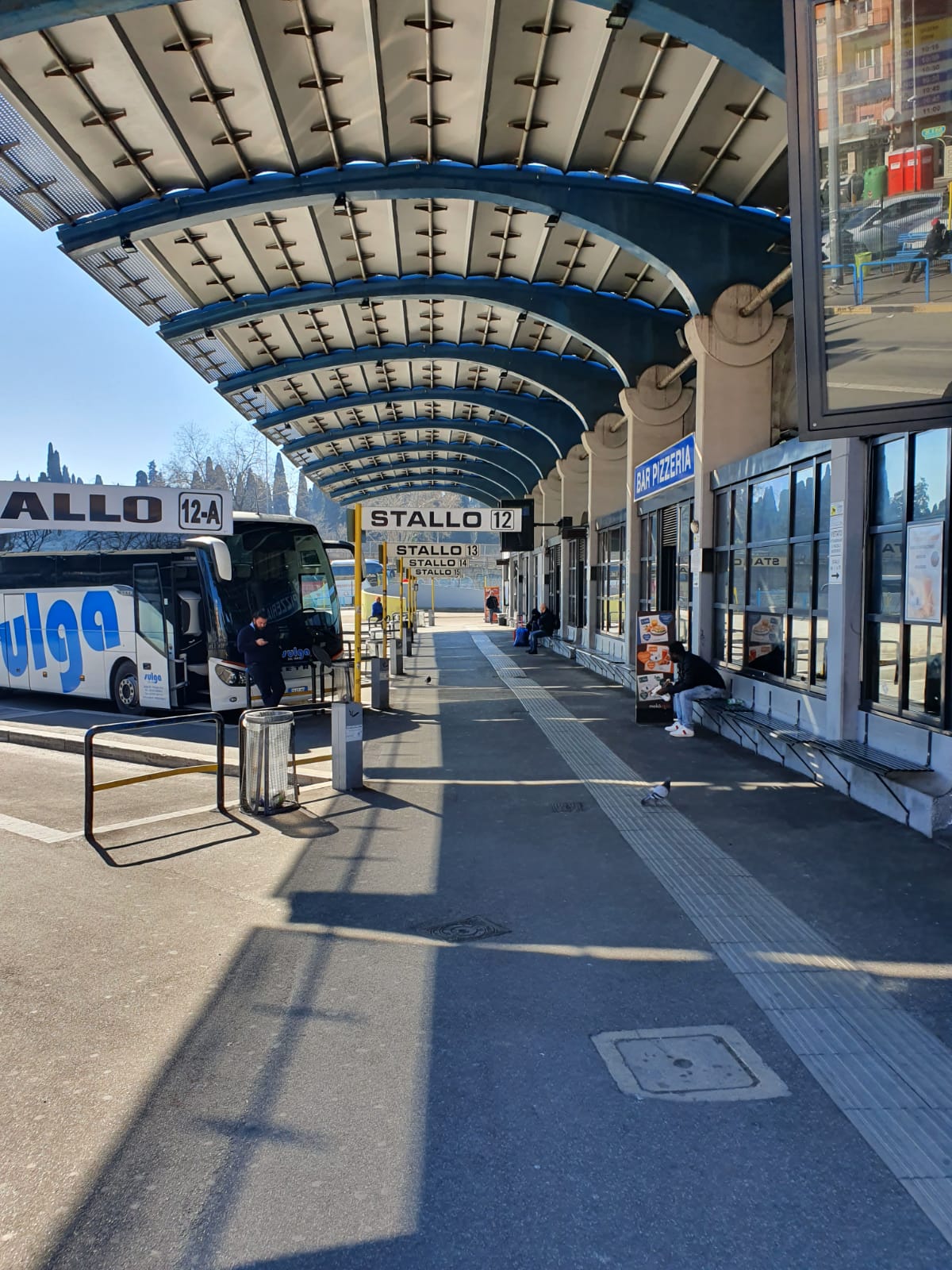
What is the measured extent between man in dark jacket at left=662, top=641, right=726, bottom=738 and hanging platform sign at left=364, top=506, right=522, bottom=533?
3.02m

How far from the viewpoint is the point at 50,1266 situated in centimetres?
271

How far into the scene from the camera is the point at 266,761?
27.1 feet

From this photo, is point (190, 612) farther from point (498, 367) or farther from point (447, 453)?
point (447, 453)

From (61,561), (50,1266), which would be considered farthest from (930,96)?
(61,561)

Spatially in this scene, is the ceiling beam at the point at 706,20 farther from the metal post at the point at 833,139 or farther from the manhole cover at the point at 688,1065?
the manhole cover at the point at 688,1065

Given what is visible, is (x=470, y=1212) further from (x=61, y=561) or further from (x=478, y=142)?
(x=61, y=561)

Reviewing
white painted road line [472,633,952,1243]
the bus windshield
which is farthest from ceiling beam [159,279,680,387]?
white painted road line [472,633,952,1243]

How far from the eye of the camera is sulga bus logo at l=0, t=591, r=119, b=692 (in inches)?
625

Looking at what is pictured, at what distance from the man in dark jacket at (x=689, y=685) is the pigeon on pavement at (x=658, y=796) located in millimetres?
3785

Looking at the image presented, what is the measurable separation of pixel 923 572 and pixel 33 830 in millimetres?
8180

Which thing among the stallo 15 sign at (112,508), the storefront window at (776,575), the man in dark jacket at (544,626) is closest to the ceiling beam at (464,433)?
the man in dark jacket at (544,626)

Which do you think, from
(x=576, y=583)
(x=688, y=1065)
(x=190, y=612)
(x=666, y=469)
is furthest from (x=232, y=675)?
(x=576, y=583)

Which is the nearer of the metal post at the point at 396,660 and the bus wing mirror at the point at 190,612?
the bus wing mirror at the point at 190,612

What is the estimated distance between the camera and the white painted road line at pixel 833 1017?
3271 mm
